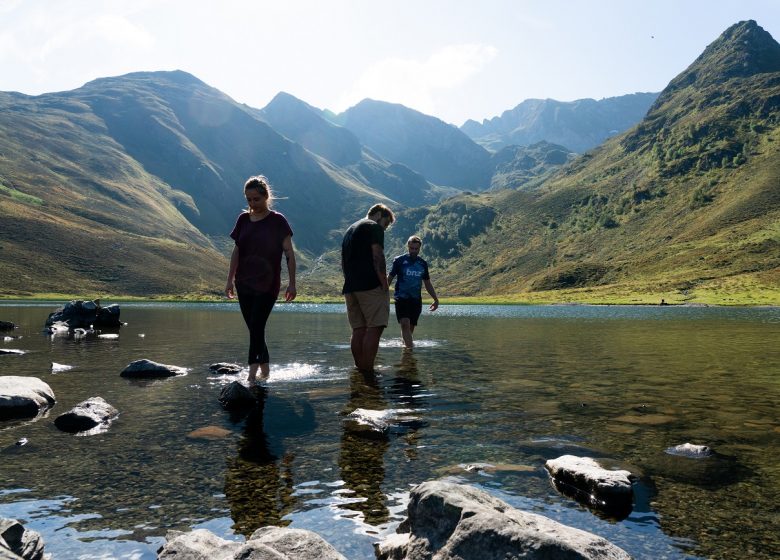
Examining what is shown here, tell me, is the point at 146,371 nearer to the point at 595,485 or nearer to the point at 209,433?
the point at 209,433

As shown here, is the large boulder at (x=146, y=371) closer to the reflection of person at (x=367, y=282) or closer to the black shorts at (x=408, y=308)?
the reflection of person at (x=367, y=282)

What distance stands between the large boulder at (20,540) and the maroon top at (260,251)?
723cm

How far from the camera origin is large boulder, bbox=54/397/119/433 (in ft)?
26.7

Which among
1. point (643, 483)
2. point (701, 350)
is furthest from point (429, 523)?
point (701, 350)

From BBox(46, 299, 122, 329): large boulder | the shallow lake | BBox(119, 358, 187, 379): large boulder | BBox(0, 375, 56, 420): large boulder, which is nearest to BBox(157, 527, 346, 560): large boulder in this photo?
the shallow lake

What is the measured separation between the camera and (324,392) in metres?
11.2

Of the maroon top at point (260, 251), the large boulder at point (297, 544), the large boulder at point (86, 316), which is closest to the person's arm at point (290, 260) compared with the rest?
the maroon top at point (260, 251)

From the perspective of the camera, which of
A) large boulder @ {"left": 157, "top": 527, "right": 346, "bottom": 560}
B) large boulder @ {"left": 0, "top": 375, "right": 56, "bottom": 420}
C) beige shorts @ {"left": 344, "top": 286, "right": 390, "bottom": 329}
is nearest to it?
large boulder @ {"left": 157, "top": 527, "right": 346, "bottom": 560}

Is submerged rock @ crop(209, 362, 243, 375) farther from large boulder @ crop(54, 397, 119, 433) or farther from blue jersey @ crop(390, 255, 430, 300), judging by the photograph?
blue jersey @ crop(390, 255, 430, 300)

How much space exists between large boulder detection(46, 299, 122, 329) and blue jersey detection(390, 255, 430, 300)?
24.5 m

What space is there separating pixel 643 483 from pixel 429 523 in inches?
114

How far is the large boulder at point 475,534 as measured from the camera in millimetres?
3631

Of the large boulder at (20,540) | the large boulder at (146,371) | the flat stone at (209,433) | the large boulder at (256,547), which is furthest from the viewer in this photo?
the large boulder at (146,371)

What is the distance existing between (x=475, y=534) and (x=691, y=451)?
4323mm
